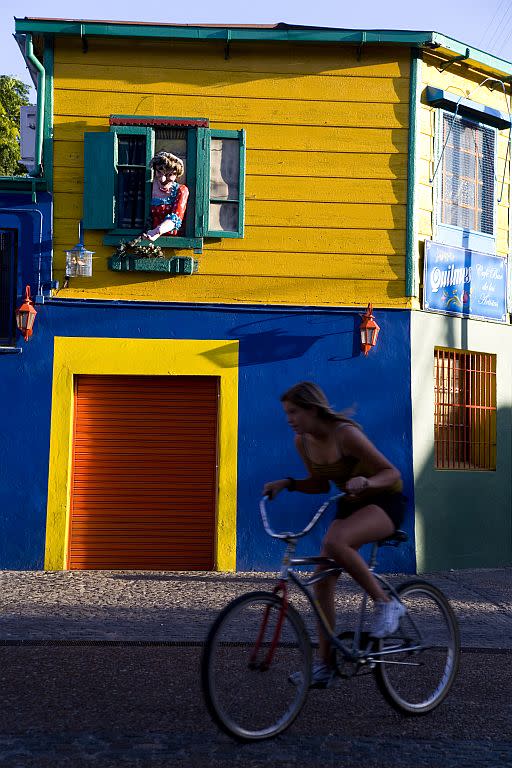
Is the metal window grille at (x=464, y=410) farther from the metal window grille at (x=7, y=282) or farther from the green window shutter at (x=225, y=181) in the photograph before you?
the metal window grille at (x=7, y=282)

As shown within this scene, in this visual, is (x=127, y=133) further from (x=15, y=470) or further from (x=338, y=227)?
(x=15, y=470)

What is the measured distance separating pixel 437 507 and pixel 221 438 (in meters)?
2.89

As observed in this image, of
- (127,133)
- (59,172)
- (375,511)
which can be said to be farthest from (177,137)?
(375,511)

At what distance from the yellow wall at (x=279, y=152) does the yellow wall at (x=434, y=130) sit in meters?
0.30

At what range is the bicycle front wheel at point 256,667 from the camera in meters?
4.86

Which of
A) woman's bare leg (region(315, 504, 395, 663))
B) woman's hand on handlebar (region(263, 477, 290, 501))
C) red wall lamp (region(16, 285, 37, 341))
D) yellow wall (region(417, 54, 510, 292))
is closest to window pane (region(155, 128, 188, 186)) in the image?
red wall lamp (region(16, 285, 37, 341))

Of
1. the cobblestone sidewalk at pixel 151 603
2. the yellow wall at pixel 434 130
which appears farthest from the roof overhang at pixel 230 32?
the cobblestone sidewalk at pixel 151 603

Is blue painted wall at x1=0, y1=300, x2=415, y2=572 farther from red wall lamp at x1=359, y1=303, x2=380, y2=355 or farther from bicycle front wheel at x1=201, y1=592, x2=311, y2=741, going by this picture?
bicycle front wheel at x1=201, y1=592, x2=311, y2=741

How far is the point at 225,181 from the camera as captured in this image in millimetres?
13695

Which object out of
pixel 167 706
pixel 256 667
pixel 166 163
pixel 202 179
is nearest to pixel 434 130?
pixel 202 179

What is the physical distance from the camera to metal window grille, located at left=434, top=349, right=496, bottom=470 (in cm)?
1429

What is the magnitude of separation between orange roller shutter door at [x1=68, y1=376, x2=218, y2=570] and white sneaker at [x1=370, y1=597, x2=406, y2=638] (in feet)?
26.5

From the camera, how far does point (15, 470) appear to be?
43.2ft

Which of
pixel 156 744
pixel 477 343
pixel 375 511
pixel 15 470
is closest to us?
pixel 156 744
